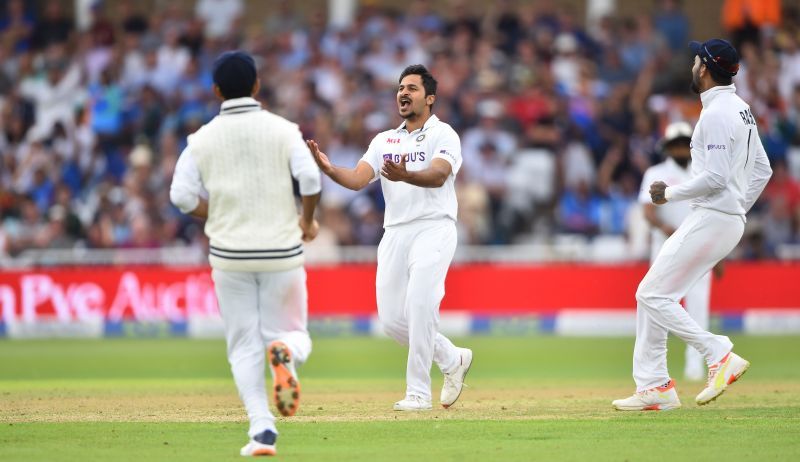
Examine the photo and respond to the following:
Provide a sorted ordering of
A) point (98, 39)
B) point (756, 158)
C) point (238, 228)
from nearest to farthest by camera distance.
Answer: point (238, 228), point (756, 158), point (98, 39)

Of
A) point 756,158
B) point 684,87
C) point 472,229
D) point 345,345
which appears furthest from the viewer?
point 684,87

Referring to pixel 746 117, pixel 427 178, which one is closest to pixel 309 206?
pixel 427 178

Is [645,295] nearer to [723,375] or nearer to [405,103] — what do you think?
[723,375]

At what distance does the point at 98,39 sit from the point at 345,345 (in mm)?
8861

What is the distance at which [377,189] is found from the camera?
21750mm

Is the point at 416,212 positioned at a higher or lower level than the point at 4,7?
lower

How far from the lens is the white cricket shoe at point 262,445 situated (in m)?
8.08

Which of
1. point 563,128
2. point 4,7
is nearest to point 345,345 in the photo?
point 563,128

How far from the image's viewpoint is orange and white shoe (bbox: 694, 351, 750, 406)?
32.7 feet

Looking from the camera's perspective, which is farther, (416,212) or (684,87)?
(684,87)

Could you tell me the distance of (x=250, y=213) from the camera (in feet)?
27.1

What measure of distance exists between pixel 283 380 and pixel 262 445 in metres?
0.42

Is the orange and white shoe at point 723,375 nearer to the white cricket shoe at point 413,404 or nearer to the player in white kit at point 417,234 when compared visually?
the player in white kit at point 417,234

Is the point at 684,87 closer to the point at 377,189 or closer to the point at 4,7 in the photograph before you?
the point at 377,189
